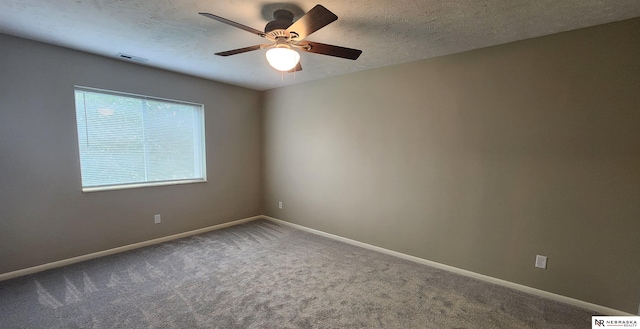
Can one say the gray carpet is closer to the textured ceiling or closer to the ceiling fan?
the ceiling fan

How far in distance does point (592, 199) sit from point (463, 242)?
3.64 feet

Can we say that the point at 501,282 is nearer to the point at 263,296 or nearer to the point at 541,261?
the point at 541,261

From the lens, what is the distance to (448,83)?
109 inches

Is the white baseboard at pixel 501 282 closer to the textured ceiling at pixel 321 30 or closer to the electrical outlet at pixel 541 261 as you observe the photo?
the electrical outlet at pixel 541 261

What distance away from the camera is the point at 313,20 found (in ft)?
5.26

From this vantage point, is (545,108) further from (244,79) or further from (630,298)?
(244,79)

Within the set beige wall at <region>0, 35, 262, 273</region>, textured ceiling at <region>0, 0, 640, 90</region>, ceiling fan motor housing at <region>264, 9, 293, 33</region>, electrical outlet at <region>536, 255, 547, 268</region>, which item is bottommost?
electrical outlet at <region>536, 255, 547, 268</region>

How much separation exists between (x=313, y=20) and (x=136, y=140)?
119 inches

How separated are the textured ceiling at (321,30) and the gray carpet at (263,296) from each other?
2.35 m

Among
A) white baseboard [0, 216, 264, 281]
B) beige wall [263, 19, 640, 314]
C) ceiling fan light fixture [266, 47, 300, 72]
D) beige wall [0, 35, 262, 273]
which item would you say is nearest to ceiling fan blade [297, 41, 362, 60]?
ceiling fan light fixture [266, 47, 300, 72]

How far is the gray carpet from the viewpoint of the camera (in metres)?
1.99

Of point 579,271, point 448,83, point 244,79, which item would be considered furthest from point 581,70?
point 244,79

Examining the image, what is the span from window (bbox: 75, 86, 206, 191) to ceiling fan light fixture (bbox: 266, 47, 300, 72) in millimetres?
2436

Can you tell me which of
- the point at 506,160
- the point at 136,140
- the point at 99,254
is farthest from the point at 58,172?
the point at 506,160
